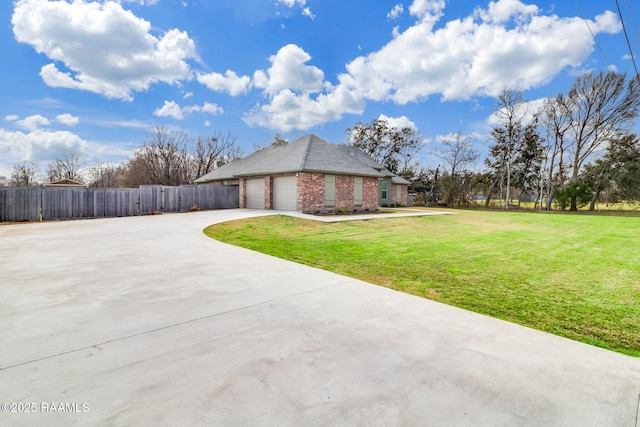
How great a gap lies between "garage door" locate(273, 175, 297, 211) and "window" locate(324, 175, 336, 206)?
184cm

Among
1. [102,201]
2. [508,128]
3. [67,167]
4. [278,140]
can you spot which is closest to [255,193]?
[102,201]

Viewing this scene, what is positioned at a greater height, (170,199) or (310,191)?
(310,191)

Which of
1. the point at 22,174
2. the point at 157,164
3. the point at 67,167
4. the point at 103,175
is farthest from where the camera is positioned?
the point at 103,175

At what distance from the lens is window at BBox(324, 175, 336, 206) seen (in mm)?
17172

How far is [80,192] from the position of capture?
1473 cm

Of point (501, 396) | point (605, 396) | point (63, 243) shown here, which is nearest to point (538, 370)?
point (605, 396)

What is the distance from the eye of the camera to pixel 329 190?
1736cm

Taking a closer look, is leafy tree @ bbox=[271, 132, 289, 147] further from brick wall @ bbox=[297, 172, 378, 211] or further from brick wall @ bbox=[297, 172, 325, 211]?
brick wall @ bbox=[297, 172, 325, 211]

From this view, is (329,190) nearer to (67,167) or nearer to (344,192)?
(344,192)

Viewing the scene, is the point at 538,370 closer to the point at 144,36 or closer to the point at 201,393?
the point at 201,393

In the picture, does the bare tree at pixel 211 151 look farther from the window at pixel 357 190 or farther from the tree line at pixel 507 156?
the window at pixel 357 190

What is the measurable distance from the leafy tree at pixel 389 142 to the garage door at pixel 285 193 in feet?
68.7

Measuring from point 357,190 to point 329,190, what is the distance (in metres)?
2.37

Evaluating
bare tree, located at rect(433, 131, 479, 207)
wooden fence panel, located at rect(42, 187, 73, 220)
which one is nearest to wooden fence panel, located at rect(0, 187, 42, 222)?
wooden fence panel, located at rect(42, 187, 73, 220)
